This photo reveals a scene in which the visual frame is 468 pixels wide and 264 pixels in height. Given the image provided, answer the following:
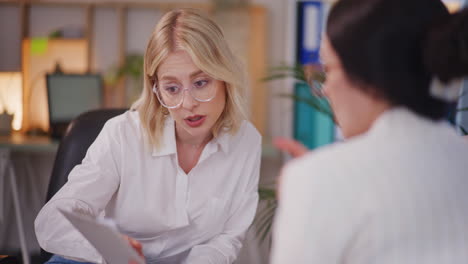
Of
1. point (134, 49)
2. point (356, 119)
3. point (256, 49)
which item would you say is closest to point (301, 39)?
point (256, 49)

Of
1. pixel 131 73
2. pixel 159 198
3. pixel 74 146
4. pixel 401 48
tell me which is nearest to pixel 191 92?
pixel 159 198

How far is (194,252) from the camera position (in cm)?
154

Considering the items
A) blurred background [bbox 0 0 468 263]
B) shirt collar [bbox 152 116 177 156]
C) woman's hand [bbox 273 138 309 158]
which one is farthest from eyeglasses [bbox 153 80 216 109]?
blurred background [bbox 0 0 468 263]

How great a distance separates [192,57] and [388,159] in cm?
88

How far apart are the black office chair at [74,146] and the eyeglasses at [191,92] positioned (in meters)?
0.34

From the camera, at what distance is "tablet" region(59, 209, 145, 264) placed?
3.33ft

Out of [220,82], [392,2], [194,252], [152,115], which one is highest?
[392,2]

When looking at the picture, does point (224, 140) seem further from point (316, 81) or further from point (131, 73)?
point (131, 73)

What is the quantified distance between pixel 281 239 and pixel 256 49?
3.04 meters

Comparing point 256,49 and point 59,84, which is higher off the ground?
point 256,49

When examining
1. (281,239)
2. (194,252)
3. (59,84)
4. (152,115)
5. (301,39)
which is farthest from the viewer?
(301,39)

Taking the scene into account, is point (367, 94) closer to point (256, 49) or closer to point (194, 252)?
point (194, 252)

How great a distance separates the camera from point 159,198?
1.59 metres

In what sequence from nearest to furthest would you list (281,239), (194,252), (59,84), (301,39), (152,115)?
(281,239) → (194,252) → (152,115) → (59,84) → (301,39)
